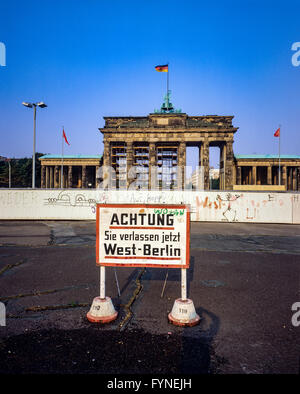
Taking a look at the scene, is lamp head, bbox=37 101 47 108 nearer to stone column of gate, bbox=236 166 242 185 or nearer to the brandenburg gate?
→ the brandenburg gate

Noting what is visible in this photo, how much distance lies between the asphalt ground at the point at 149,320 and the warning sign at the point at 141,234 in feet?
2.80

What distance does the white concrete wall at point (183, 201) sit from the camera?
1538 centimetres

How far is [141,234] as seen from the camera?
371 cm

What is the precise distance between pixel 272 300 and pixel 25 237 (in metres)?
9.70

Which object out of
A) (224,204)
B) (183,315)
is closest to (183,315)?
(183,315)

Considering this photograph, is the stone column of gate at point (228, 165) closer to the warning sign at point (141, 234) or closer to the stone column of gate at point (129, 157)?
the stone column of gate at point (129, 157)

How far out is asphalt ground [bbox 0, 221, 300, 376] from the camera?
2420 millimetres

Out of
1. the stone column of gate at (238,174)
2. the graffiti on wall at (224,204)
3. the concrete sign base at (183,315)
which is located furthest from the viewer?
the stone column of gate at (238,174)

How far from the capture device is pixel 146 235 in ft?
12.2

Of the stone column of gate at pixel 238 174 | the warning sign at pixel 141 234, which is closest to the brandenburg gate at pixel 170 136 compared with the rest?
the stone column of gate at pixel 238 174

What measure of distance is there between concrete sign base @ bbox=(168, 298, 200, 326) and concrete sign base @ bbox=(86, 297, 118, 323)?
88 centimetres

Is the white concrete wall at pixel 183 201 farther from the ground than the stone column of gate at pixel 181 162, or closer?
closer
